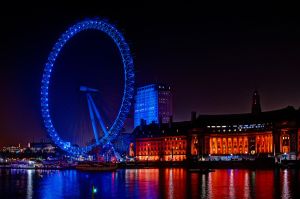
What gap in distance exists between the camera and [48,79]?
66.4 meters

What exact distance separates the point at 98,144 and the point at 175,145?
228ft

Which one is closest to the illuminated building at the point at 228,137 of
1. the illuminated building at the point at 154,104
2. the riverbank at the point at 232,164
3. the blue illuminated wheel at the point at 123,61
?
the riverbank at the point at 232,164

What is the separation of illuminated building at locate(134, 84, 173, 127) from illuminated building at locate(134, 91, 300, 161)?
2739cm

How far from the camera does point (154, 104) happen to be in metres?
178

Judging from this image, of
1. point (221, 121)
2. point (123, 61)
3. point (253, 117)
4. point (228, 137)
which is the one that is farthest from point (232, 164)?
point (123, 61)

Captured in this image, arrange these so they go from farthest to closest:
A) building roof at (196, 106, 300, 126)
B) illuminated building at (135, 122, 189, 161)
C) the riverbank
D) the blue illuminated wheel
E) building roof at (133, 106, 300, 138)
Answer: illuminated building at (135, 122, 189, 161)
building roof at (133, 106, 300, 138)
building roof at (196, 106, 300, 126)
the riverbank
the blue illuminated wheel

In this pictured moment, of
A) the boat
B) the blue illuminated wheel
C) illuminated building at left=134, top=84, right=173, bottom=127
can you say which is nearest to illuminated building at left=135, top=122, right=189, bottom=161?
illuminated building at left=134, top=84, right=173, bottom=127

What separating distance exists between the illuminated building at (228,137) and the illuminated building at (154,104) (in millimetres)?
27386

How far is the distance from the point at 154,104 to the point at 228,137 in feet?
172

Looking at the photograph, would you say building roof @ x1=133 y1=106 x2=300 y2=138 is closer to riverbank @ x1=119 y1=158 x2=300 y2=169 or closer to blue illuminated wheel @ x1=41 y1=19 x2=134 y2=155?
riverbank @ x1=119 y1=158 x2=300 y2=169

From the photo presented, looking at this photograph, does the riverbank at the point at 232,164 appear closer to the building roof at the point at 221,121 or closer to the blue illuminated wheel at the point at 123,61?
the building roof at the point at 221,121

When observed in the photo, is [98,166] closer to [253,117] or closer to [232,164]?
[232,164]

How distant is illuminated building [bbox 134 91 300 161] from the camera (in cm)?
11719

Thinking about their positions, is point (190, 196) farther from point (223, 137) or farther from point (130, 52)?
point (223, 137)
